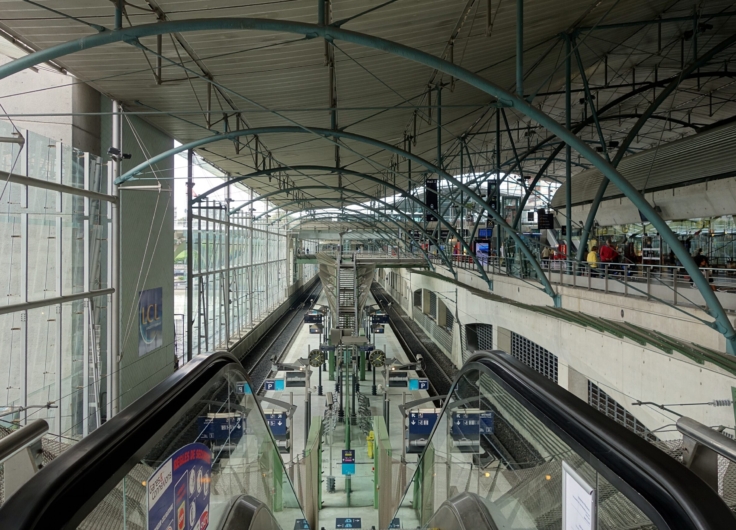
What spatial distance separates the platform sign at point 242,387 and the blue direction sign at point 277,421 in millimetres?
10988

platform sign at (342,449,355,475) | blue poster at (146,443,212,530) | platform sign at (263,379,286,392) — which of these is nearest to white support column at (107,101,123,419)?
platform sign at (263,379,286,392)

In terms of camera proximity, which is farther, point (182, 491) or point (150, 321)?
point (150, 321)

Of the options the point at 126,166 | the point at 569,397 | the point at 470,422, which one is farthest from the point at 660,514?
the point at 126,166

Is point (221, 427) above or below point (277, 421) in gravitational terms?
above

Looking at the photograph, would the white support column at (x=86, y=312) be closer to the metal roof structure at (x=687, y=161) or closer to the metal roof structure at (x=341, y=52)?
the metal roof structure at (x=341, y=52)

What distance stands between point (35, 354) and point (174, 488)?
1050 cm

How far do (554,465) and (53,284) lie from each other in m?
12.0

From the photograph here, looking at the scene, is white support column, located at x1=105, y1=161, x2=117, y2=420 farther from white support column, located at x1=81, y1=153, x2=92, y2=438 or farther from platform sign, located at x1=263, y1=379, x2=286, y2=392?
platform sign, located at x1=263, y1=379, x2=286, y2=392

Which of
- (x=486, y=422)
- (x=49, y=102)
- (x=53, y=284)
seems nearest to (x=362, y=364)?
(x=53, y=284)

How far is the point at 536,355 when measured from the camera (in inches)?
840

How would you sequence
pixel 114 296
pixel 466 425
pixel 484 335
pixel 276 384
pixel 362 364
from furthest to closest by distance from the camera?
1. pixel 484 335
2. pixel 362 364
3. pixel 276 384
4. pixel 114 296
5. pixel 466 425

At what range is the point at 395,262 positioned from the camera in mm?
39844

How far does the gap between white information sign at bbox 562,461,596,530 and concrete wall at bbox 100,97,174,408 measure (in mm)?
12874

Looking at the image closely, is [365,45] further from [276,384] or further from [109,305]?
[276,384]
